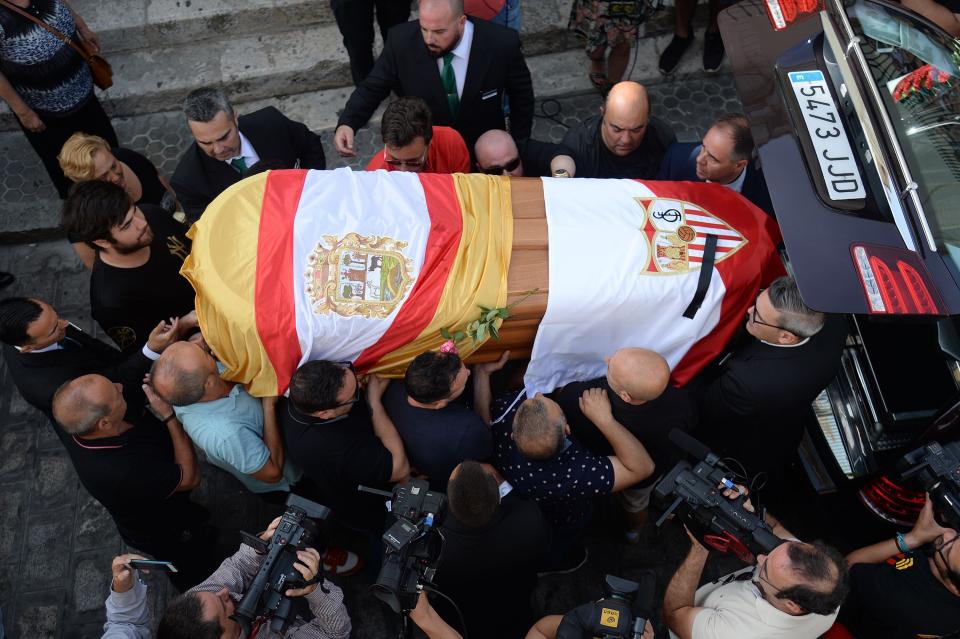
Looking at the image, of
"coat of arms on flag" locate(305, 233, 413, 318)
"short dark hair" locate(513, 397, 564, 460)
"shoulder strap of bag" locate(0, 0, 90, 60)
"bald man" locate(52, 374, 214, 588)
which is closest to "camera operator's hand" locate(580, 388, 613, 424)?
"short dark hair" locate(513, 397, 564, 460)

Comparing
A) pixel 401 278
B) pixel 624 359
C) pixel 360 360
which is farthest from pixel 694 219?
pixel 360 360

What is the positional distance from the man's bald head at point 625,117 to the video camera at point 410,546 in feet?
7.13

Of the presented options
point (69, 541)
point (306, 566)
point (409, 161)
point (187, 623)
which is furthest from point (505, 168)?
point (69, 541)

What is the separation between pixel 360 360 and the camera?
133 inches

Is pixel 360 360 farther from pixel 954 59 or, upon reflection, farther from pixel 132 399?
pixel 954 59

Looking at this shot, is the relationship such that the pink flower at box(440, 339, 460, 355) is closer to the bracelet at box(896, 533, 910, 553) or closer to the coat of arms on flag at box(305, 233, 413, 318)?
the coat of arms on flag at box(305, 233, 413, 318)

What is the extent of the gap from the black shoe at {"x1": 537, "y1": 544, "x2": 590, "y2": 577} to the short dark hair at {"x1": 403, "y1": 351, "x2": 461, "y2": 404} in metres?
1.30

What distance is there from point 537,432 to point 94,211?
2173 millimetres

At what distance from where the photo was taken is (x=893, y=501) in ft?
11.2

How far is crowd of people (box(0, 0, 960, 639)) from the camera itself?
9.25ft

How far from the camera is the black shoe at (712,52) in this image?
5.76m

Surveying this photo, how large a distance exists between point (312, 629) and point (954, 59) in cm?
378

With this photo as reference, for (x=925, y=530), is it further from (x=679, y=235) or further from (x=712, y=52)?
(x=712, y=52)

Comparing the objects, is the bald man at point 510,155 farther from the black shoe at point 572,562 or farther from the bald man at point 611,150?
the black shoe at point 572,562
